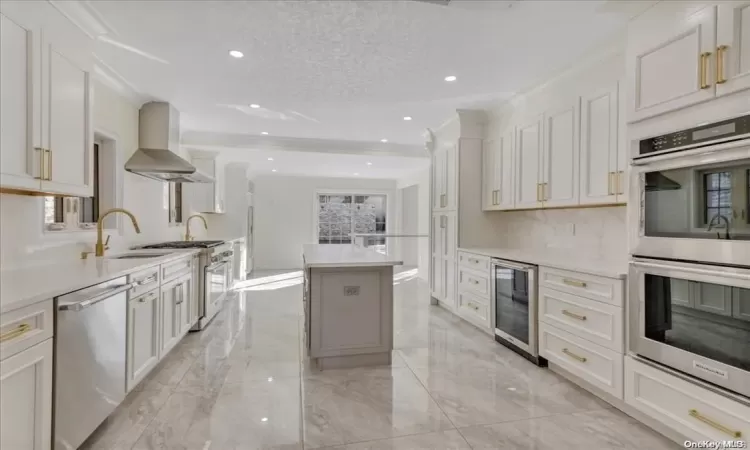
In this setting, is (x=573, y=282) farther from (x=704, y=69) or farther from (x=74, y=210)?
(x=74, y=210)

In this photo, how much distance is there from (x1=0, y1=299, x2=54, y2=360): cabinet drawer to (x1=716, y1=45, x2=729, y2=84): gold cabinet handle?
125 inches

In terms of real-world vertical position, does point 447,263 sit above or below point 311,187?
below

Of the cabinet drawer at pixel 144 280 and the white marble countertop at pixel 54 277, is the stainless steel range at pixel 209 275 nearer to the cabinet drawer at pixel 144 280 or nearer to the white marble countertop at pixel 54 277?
the white marble countertop at pixel 54 277

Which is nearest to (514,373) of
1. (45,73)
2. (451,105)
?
(451,105)

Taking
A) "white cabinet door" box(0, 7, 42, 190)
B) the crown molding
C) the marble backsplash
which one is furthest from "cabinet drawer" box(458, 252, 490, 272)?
"white cabinet door" box(0, 7, 42, 190)

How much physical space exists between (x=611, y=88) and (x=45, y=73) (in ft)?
11.9

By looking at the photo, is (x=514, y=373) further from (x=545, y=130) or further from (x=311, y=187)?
(x=311, y=187)

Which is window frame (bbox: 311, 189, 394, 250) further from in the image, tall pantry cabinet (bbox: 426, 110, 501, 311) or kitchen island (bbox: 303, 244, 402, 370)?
kitchen island (bbox: 303, 244, 402, 370)

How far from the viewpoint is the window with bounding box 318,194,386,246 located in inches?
386

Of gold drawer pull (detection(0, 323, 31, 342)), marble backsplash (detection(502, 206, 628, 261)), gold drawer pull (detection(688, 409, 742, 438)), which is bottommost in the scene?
gold drawer pull (detection(688, 409, 742, 438))

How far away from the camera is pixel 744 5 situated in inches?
64.0

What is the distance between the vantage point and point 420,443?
1968mm

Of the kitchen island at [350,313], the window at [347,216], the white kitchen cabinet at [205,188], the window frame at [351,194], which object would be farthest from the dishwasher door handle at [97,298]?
the window at [347,216]

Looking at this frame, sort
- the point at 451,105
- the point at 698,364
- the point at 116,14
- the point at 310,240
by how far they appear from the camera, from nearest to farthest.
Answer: the point at 698,364 → the point at 116,14 → the point at 451,105 → the point at 310,240
